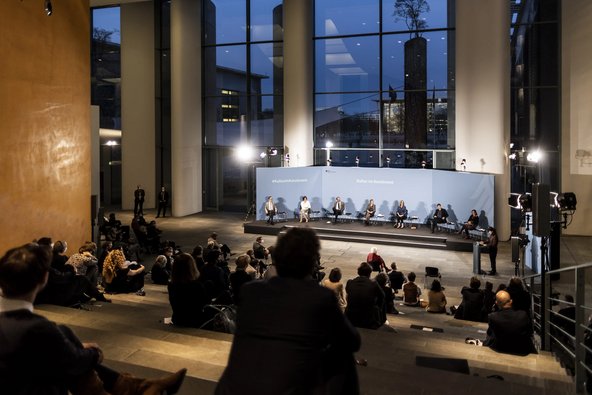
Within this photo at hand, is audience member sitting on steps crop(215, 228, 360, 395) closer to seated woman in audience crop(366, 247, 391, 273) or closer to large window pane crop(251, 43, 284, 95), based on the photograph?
seated woman in audience crop(366, 247, 391, 273)

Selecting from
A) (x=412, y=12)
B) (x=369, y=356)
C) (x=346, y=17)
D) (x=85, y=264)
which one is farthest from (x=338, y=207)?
(x=369, y=356)

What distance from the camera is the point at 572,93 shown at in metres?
16.4

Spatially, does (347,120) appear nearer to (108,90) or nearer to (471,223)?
(471,223)

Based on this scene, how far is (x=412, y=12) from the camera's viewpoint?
1947 centimetres

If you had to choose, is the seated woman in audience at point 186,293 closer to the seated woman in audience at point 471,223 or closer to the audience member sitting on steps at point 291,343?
the audience member sitting on steps at point 291,343

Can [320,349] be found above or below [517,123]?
below

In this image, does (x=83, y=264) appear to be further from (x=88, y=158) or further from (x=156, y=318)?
(x=88, y=158)

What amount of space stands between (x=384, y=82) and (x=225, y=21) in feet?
23.7

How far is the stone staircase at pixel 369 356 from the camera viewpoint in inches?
151

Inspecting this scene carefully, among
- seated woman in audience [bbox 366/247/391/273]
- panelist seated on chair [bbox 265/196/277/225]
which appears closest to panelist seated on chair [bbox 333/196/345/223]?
panelist seated on chair [bbox 265/196/277/225]

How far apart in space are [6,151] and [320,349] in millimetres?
8733

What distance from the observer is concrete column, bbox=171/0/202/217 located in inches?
791

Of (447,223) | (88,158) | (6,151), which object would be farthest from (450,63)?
(6,151)

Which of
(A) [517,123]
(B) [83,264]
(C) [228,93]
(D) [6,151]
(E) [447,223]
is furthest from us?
(C) [228,93]
